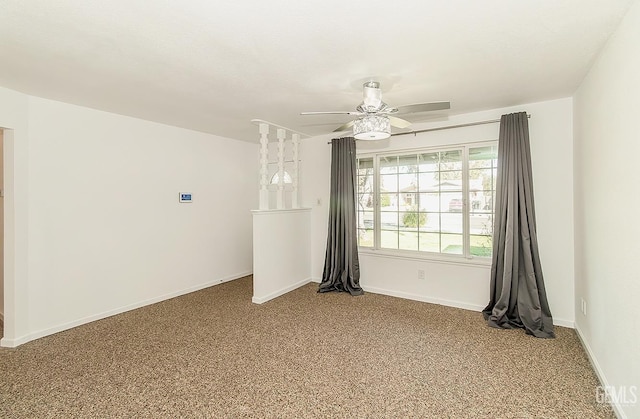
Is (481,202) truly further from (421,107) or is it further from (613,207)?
(421,107)

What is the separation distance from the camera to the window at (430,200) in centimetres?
371

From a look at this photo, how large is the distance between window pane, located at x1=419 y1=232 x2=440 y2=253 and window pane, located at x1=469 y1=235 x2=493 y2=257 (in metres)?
0.41

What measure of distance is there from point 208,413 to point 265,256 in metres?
2.24

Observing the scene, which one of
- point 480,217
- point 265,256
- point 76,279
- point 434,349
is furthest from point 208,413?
point 480,217

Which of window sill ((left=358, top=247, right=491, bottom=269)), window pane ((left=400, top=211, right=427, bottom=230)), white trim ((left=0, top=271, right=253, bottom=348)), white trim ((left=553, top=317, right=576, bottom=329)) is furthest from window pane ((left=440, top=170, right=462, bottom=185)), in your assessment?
white trim ((left=0, top=271, right=253, bottom=348))

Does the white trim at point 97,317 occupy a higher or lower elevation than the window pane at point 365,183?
lower

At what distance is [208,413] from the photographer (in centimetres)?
192

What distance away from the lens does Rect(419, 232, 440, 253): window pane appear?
4020 millimetres

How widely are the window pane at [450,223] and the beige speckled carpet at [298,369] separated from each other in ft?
3.43

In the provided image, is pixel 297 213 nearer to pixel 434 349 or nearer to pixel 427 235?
pixel 427 235

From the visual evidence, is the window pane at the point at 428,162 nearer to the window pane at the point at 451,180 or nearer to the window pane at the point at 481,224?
the window pane at the point at 451,180

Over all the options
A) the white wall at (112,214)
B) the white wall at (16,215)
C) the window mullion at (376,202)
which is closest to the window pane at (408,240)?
the window mullion at (376,202)

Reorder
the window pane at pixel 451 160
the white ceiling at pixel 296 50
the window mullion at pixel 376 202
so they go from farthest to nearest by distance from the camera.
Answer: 1. the window mullion at pixel 376 202
2. the window pane at pixel 451 160
3. the white ceiling at pixel 296 50

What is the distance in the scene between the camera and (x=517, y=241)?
3.19 meters
